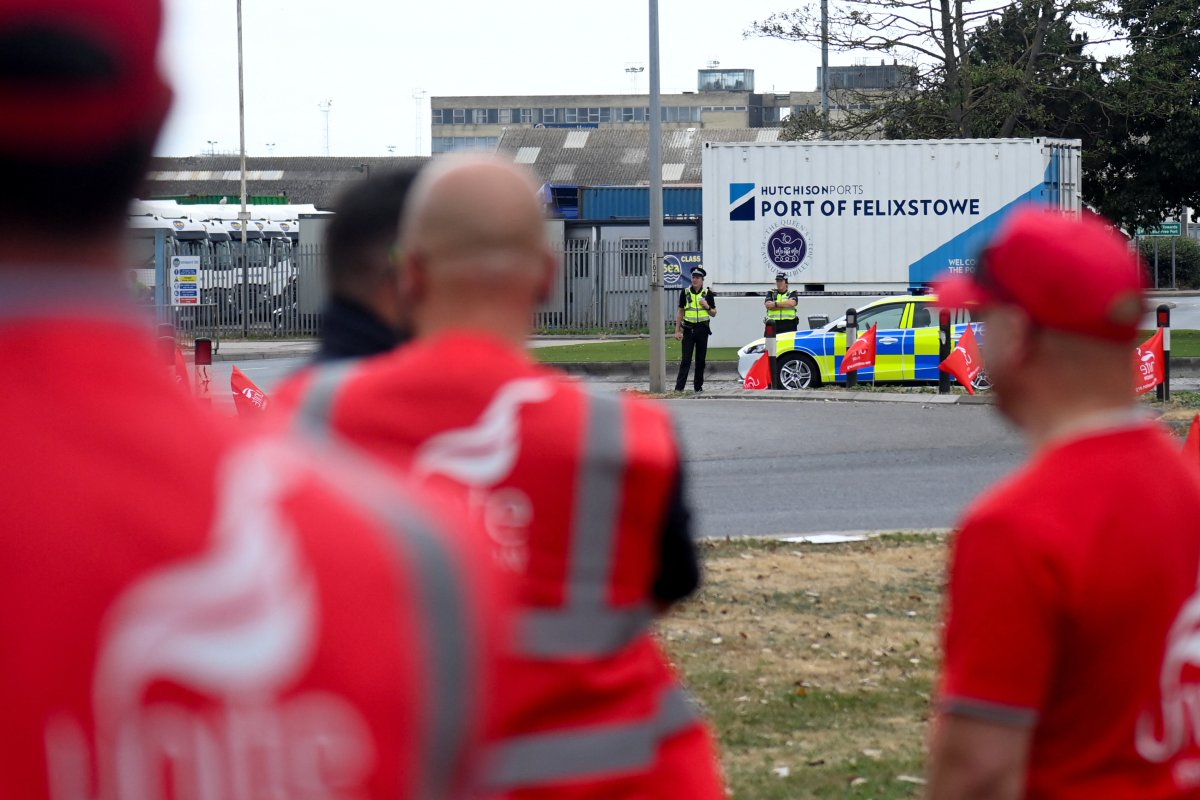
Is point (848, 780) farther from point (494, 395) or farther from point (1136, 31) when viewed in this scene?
point (1136, 31)

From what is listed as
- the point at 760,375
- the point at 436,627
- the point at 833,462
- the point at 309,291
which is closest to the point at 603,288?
the point at 309,291

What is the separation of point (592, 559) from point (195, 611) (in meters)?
1.51

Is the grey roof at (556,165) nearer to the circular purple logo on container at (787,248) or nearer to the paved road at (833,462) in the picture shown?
the circular purple logo on container at (787,248)

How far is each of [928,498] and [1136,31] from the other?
2728 cm

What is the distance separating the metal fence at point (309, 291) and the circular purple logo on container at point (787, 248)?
9989 millimetres

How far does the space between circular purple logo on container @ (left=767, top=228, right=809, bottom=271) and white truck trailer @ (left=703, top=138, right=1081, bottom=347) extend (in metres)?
0.02

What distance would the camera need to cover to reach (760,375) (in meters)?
23.2

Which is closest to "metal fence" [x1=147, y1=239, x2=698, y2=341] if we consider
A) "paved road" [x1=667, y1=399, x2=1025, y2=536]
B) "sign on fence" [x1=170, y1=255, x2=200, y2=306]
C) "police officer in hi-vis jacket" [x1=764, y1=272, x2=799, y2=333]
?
"sign on fence" [x1=170, y1=255, x2=200, y2=306]

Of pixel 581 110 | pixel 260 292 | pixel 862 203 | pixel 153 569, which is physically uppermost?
pixel 581 110

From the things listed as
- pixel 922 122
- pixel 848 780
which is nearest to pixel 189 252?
pixel 922 122

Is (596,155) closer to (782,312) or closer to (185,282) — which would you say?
(185,282)

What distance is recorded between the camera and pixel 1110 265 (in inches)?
99.3

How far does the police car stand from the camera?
2308 cm

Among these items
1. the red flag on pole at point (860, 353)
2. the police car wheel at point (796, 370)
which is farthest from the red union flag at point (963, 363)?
the police car wheel at point (796, 370)
